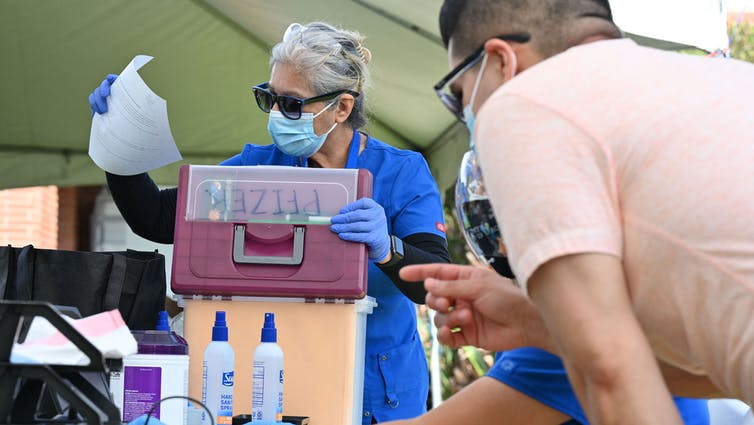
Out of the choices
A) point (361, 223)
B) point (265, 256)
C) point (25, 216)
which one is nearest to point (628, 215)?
point (361, 223)

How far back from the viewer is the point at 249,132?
5.55 metres

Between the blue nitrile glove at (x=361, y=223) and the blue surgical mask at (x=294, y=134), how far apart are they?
47cm

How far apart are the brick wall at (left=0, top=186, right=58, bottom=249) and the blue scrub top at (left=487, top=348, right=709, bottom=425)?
778 centimetres

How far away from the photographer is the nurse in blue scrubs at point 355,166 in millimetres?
2430

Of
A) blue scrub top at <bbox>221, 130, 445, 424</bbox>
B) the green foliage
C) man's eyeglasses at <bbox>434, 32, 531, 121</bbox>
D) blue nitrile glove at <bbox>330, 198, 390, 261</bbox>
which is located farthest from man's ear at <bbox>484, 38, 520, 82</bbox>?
the green foliage

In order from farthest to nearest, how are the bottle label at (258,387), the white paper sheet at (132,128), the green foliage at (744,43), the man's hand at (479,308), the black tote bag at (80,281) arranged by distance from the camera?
the green foliage at (744,43)
the black tote bag at (80,281)
the white paper sheet at (132,128)
the bottle label at (258,387)
the man's hand at (479,308)

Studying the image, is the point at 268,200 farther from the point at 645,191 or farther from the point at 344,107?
the point at 645,191

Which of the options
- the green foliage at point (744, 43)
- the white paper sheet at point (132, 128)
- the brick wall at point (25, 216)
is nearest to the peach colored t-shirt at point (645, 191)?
the white paper sheet at point (132, 128)

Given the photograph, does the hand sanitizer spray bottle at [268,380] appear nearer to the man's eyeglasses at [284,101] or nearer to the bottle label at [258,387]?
the bottle label at [258,387]

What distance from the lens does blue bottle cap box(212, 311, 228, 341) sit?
2070mm

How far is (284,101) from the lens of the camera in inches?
102

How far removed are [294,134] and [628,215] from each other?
1.55 meters

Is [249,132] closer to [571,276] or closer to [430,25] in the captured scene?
[430,25]

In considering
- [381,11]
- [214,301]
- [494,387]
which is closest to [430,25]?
[381,11]
